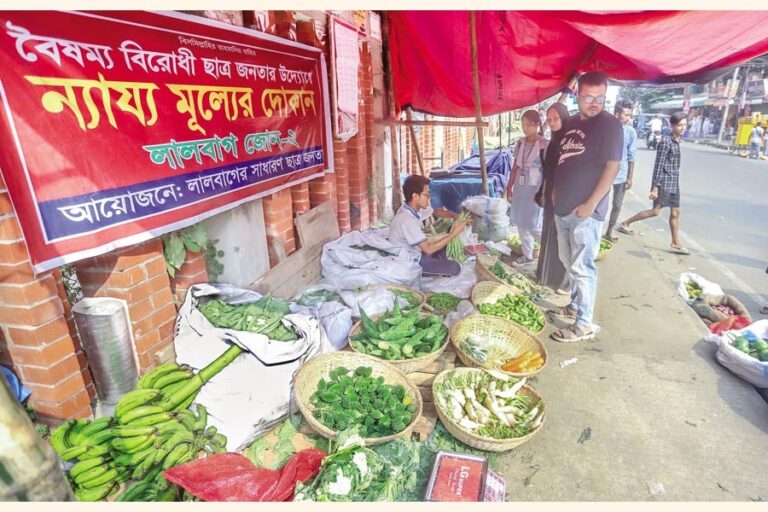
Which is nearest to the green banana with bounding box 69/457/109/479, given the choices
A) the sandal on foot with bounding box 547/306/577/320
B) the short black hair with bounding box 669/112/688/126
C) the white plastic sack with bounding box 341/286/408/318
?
the white plastic sack with bounding box 341/286/408/318

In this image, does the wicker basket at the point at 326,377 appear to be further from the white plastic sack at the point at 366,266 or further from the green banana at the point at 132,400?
the white plastic sack at the point at 366,266

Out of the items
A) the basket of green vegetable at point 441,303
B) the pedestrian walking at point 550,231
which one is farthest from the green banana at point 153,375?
the pedestrian walking at point 550,231

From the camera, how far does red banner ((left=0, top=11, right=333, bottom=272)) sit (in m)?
1.86

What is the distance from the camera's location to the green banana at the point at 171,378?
8.30ft

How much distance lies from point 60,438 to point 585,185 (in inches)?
156

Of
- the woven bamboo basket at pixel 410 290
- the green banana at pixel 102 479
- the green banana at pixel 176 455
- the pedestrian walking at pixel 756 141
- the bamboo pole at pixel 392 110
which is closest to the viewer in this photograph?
the green banana at pixel 102 479

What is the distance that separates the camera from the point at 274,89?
11.6 feet

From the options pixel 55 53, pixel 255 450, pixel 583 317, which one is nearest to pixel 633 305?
pixel 583 317

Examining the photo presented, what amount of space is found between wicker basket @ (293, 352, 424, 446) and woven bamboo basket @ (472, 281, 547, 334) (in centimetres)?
147

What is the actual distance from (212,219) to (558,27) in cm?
415

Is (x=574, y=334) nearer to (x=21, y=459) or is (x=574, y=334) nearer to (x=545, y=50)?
(x=545, y=50)

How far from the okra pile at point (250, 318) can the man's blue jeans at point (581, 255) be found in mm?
2552

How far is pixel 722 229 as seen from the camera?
7.87 meters

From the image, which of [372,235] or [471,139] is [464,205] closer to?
[372,235]
